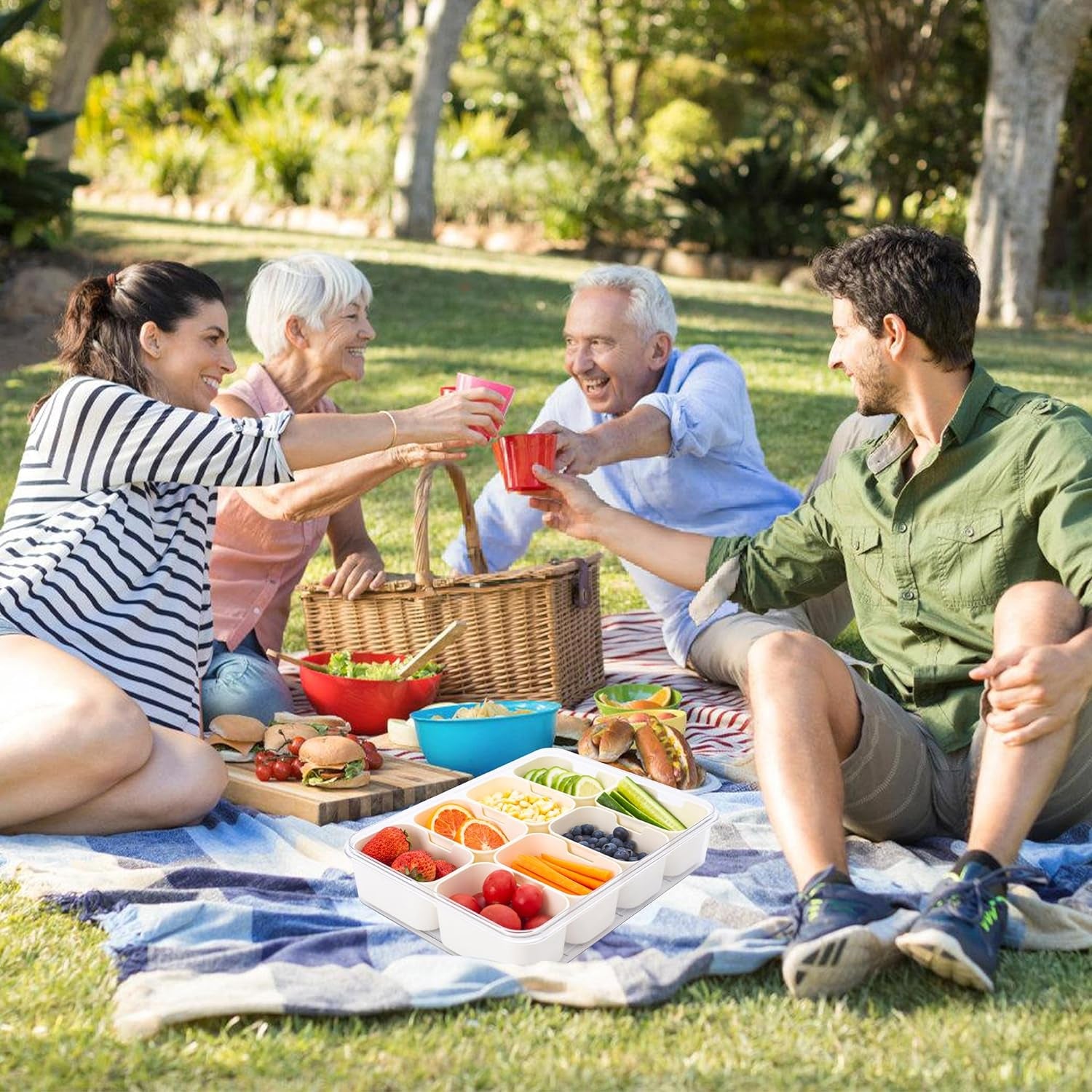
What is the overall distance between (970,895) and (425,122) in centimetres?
1518

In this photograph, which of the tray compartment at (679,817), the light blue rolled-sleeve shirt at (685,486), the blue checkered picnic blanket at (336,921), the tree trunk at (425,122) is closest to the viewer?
the blue checkered picnic blanket at (336,921)

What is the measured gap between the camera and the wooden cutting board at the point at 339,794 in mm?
3781

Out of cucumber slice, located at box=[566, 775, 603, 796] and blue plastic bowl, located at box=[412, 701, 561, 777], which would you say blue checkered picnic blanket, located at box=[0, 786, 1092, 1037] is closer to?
cucumber slice, located at box=[566, 775, 603, 796]

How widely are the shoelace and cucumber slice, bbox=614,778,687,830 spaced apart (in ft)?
2.50

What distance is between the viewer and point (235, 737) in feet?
13.5

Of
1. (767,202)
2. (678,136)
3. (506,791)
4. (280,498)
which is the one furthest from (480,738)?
(678,136)

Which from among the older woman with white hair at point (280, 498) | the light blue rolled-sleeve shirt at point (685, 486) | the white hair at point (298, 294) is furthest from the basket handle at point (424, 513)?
the white hair at point (298, 294)

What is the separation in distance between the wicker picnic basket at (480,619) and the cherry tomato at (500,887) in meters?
1.58

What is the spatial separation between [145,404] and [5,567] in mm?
537

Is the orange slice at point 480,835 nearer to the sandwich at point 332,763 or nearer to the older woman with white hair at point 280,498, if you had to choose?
the sandwich at point 332,763

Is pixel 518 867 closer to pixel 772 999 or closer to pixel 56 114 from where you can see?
pixel 772 999

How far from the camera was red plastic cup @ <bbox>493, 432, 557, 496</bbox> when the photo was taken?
4109 mm

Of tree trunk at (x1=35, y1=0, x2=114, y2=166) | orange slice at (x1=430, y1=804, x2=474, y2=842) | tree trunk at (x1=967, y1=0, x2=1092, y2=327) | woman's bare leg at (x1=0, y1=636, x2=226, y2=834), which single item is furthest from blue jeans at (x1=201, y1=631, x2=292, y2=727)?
tree trunk at (x1=35, y1=0, x2=114, y2=166)

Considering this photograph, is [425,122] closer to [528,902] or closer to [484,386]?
[484,386]
